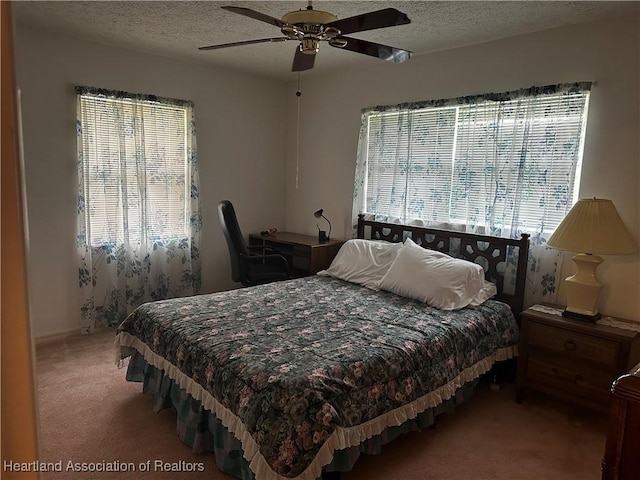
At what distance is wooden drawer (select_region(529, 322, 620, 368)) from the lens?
97.7 inches

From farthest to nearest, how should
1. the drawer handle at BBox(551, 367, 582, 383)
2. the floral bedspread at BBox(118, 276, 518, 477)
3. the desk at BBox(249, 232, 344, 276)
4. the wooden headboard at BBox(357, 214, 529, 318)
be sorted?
the desk at BBox(249, 232, 344, 276) < the wooden headboard at BBox(357, 214, 529, 318) < the drawer handle at BBox(551, 367, 582, 383) < the floral bedspread at BBox(118, 276, 518, 477)

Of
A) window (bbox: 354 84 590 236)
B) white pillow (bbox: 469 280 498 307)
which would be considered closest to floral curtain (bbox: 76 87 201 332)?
window (bbox: 354 84 590 236)

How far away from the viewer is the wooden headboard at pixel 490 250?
10.2 ft

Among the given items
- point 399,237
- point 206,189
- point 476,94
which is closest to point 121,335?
point 206,189

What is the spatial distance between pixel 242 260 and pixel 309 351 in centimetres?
178

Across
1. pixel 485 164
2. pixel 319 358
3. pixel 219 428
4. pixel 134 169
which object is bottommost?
pixel 219 428

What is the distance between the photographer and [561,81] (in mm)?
2982

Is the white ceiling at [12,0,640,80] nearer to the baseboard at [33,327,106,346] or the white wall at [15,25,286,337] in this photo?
the white wall at [15,25,286,337]

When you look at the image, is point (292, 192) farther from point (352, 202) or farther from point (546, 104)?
point (546, 104)

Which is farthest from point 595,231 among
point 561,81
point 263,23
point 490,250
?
point 263,23

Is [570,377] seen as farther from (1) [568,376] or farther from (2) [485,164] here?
(2) [485,164]

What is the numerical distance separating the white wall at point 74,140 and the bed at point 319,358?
113 centimetres

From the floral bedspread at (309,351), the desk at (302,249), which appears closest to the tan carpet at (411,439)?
the floral bedspread at (309,351)

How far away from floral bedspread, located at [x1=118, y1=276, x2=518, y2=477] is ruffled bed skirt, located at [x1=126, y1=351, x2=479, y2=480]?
0.18 metres
